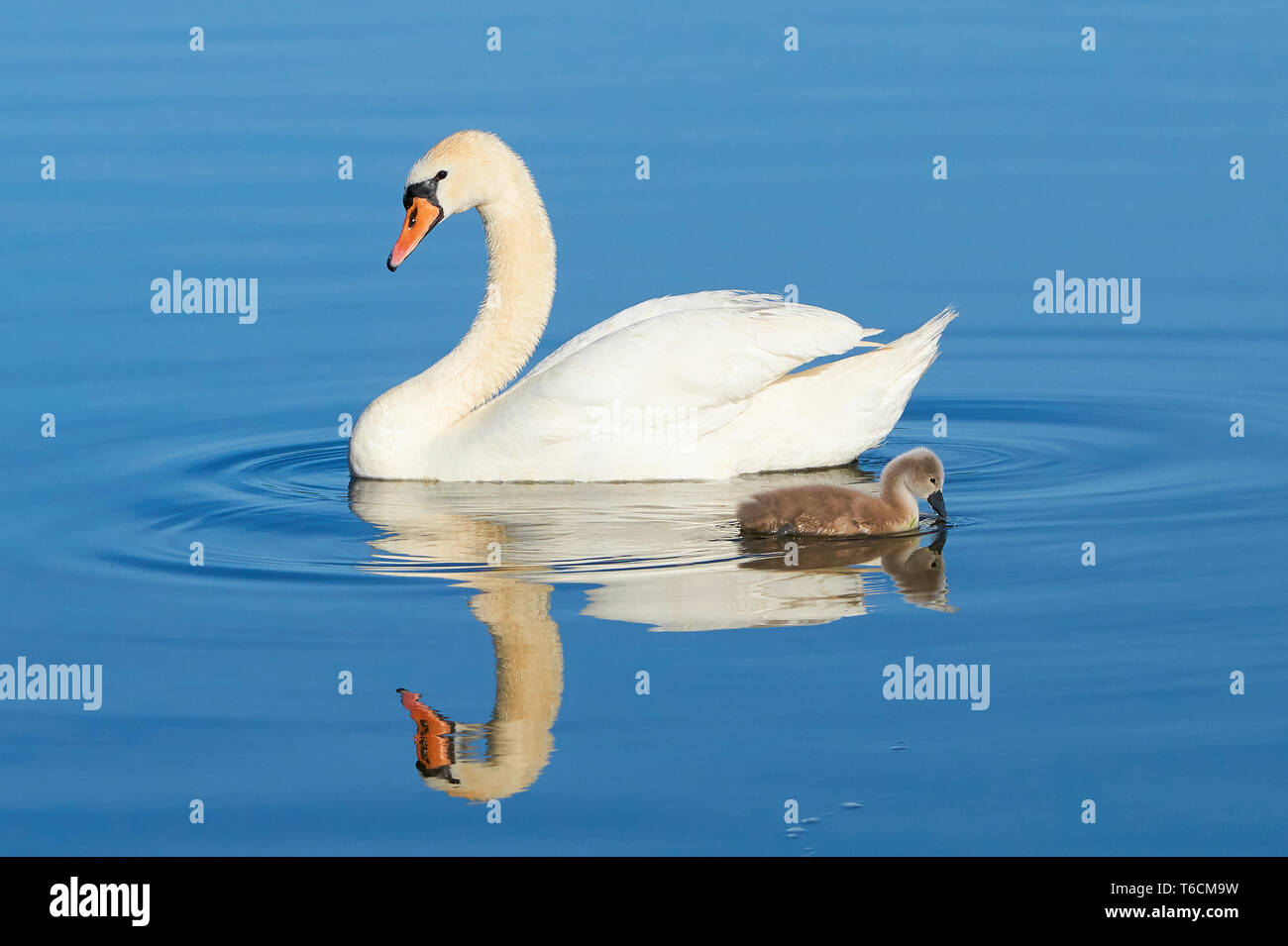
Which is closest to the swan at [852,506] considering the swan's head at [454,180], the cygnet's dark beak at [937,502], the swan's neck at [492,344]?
the cygnet's dark beak at [937,502]

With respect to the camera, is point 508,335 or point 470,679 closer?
point 470,679

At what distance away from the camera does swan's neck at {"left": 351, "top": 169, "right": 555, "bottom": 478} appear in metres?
12.0

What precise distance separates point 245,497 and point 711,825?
5.18 meters

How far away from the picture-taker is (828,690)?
804 cm

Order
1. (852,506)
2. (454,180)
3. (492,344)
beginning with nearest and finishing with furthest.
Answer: (852,506) < (454,180) < (492,344)

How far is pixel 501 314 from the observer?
1255 centimetres

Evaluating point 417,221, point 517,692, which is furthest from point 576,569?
point 417,221

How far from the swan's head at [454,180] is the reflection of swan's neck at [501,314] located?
0.02 m

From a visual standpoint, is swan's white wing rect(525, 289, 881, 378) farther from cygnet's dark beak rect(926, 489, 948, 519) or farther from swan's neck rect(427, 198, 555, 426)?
cygnet's dark beak rect(926, 489, 948, 519)

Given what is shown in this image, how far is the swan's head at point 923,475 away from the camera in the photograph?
10422 millimetres

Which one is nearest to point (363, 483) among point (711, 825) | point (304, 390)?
point (304, 390)

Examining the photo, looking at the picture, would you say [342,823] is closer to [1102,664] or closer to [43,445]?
[1102,664]

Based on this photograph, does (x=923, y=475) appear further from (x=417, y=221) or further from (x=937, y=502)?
(x=417, y=221)

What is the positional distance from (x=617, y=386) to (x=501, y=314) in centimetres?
148
